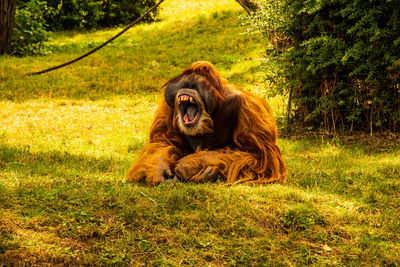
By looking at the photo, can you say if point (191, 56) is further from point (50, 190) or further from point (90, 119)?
point (50, 190)

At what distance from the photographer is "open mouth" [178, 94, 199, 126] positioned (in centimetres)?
368

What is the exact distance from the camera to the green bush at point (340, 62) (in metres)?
5.46

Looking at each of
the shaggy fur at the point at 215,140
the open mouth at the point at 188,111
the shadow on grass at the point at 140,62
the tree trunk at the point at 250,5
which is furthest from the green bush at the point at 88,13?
the open mouth at the point at 188,111

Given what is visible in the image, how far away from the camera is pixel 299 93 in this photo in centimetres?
632

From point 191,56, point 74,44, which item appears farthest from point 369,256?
point 74,44

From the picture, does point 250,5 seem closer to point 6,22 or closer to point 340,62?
point 340,62

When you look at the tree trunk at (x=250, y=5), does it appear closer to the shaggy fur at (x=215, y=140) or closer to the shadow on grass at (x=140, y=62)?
the shadow on grass at (x=140, y=62)

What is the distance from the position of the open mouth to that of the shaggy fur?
0.01 meters

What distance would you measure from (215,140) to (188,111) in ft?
1.22

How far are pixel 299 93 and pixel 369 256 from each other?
3.53 meters

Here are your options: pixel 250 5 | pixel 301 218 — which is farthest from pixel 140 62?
pixel 301 218

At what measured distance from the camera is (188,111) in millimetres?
3734

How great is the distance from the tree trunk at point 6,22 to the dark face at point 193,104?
25.6 feet

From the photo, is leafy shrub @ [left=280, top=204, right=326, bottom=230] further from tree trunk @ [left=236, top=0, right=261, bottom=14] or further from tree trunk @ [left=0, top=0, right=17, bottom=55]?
tree trunk @ [left=0, top=0, right=17, bottom=55]
